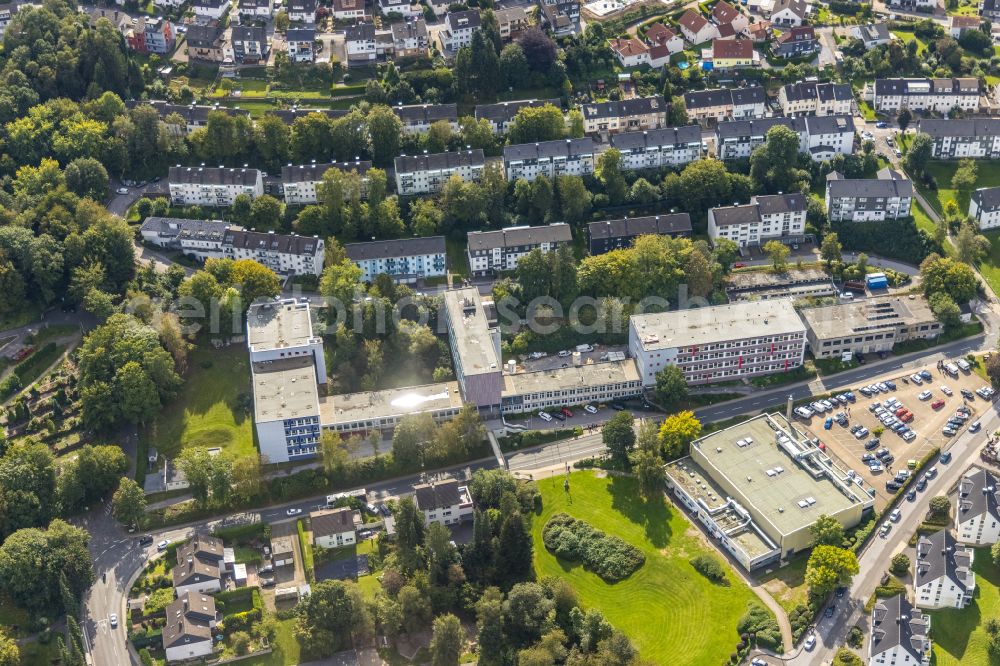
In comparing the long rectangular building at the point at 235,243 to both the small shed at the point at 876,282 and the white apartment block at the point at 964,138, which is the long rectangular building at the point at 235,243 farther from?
the white apartment block at the point at 964,138

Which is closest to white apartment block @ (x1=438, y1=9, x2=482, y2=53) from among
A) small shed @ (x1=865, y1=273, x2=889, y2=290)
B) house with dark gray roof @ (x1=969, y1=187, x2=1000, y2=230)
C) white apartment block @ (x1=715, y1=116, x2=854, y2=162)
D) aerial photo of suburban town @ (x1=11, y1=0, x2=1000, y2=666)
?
aerial photo of suburban town @ (x1=11, y1=0, x2=1000, y2=666)

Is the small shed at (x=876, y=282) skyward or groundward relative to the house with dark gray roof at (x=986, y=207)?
groundward

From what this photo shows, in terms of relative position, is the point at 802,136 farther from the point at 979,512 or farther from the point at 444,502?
the point at 444,502

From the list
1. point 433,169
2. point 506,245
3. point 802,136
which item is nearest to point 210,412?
point 506,245

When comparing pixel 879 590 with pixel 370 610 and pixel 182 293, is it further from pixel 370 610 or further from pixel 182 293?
pixel 182 293

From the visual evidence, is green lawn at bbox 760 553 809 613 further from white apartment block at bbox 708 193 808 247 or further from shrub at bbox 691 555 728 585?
white apartment block at bbox 708 193 808 247

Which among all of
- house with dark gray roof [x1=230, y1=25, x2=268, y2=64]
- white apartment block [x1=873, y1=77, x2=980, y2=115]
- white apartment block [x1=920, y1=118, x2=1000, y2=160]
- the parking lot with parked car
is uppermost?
house with dark gray roof [x1=230, y1=25, x2=268, y2=64]

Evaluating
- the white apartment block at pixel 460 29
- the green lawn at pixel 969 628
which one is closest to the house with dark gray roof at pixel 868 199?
the green lawn at pixel 969 628
